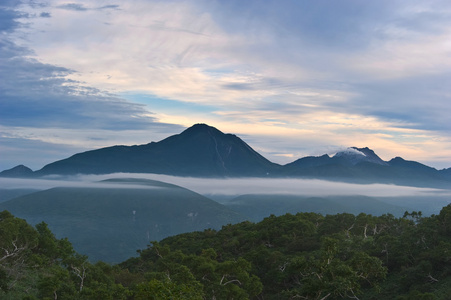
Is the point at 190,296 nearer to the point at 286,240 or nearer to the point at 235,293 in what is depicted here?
the point at 235,293

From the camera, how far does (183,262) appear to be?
58.6 metres

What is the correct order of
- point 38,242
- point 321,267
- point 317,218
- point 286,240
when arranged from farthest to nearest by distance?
point 317,218
point 286,240
point 38,242
point 321,267

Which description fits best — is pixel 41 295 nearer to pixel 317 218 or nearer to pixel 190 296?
pixel 190 296

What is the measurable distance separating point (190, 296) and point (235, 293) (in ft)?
47.9

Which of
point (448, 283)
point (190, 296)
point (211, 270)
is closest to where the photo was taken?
point (190, 296)

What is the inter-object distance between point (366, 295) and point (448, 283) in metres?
8.77

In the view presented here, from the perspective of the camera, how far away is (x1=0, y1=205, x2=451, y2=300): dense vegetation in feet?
144

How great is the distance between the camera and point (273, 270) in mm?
61062

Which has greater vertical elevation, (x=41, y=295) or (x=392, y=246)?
(x=392, y=246)

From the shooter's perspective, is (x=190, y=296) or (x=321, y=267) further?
(x=321, y=267)

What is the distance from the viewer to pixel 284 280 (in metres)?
60.0

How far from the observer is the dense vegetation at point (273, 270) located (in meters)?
44.0

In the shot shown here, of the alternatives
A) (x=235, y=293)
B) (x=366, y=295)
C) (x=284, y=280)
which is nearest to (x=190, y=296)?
(x=235, y=293)

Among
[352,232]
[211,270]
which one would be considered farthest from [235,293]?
[352,232]
